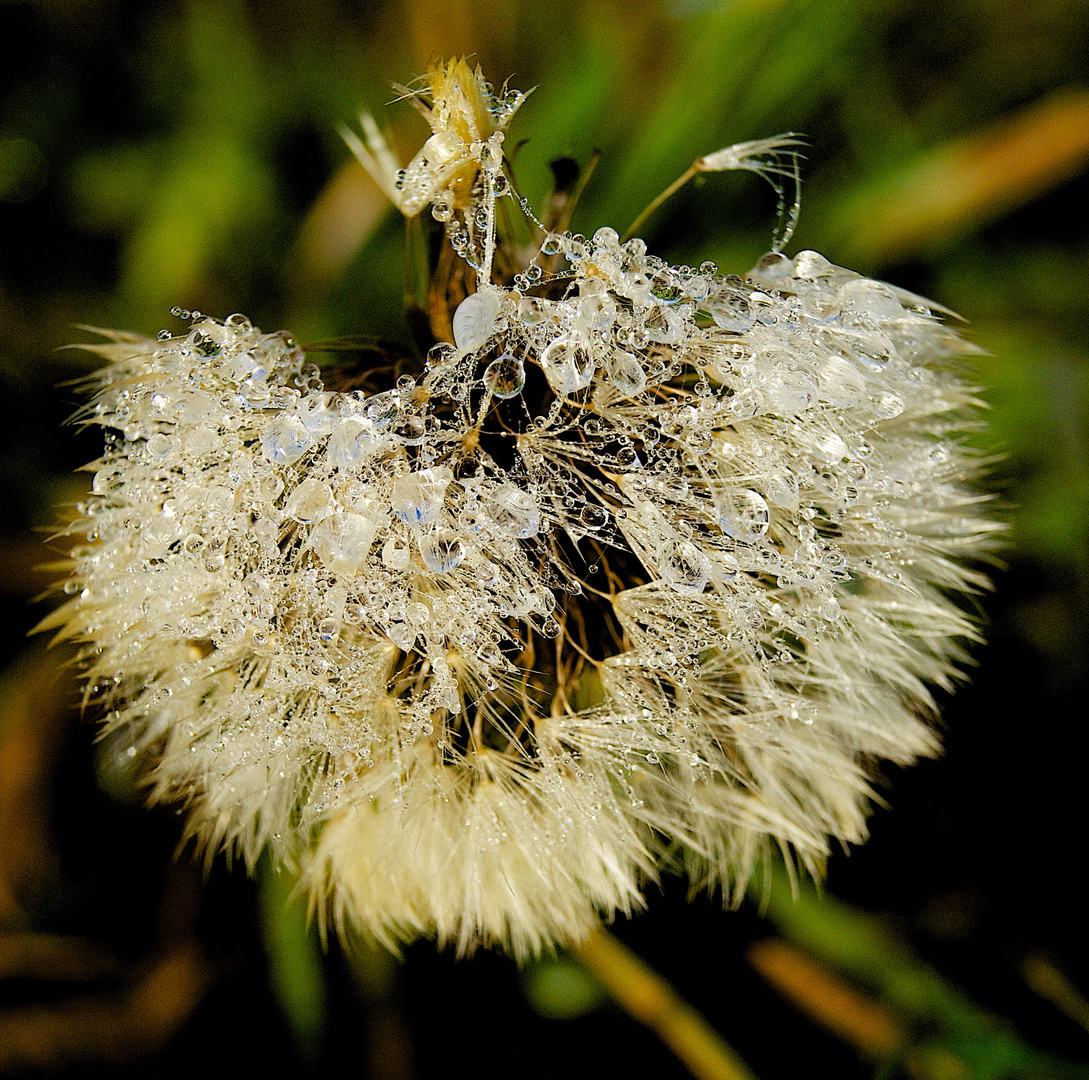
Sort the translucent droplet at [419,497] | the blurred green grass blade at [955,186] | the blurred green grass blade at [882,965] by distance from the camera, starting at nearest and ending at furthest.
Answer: the translucent droplet at [419,497]
the blurred green grass blade at [882,965]
the blurred green grass blade at [955,186]

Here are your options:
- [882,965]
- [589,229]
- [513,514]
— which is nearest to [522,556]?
[513,514]

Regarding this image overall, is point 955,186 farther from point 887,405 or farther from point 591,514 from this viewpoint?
point 591,514

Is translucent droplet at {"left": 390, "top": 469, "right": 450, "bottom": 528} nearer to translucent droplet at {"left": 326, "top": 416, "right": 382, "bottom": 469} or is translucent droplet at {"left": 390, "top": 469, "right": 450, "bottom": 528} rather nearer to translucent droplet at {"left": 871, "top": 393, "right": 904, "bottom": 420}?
translucent droplet at {"left": 326, "top": 416, "right": 382, "bottom": 469}

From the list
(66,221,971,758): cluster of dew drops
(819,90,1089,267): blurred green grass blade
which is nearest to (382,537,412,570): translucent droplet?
(66,221,971,758): cluster of dew drops

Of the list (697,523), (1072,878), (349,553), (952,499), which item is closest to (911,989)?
(1072,878)

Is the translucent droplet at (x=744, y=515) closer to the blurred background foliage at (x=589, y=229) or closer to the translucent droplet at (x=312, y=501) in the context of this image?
the translucent droplet at (x=312, y=501)

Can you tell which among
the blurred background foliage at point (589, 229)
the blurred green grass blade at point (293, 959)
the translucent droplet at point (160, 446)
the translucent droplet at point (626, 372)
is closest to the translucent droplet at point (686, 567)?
the translucent droplet at point (626, 372)

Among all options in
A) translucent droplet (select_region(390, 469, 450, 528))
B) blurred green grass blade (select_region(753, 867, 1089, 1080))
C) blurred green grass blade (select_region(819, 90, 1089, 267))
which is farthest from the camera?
blurred green grass blade (select_region(819, 90, 1089, 267))

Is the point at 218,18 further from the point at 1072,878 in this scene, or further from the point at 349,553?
the point at 1072,878
